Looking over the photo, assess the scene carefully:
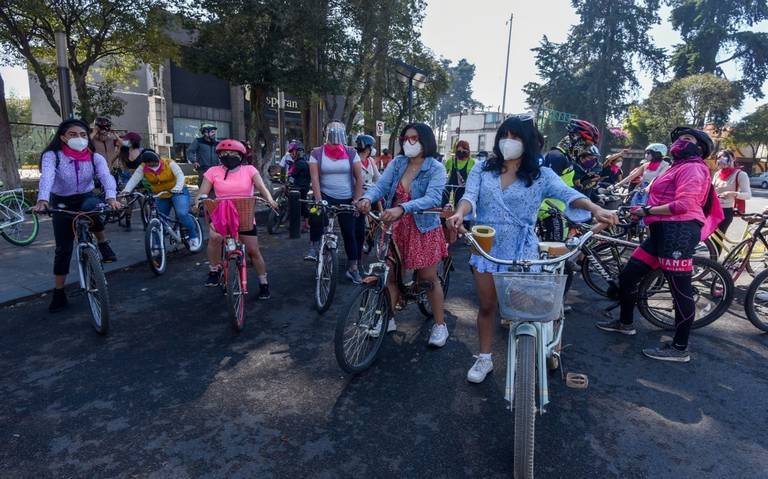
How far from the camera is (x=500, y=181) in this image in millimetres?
3033

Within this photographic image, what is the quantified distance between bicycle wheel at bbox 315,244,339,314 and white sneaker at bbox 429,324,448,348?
4.32ft

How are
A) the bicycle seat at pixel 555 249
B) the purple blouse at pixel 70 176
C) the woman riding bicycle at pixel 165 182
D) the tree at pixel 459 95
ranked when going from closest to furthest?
the bicycle seat at pixel 555 249 → the purple blouse at pixel 70 176 → the woman riding bicycle at pixel 165 182 → the tree at pixel 459 95

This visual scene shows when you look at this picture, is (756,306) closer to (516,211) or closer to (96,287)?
(516,211)

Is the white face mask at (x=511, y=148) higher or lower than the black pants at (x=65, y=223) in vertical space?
higher

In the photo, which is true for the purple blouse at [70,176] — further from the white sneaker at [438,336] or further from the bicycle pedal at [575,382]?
the bicycle pedal at [575,382]

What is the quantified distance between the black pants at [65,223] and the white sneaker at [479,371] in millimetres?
3996

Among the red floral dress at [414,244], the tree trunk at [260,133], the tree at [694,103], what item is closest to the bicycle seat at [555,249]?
the red floral dress at [414,244]

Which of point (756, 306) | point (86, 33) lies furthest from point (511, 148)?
point (86, 33)

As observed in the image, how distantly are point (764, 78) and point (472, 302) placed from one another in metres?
48.3

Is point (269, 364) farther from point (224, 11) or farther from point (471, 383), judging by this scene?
point (224, 11)

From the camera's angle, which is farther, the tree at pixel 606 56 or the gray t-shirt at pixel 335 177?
the tree at pixel 606 56

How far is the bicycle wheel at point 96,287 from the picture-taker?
13.3 feet

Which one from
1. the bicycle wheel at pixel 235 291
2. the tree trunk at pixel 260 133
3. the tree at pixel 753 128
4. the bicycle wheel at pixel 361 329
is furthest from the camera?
the tree at pixel 753 128

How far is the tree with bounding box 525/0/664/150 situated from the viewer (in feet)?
128
